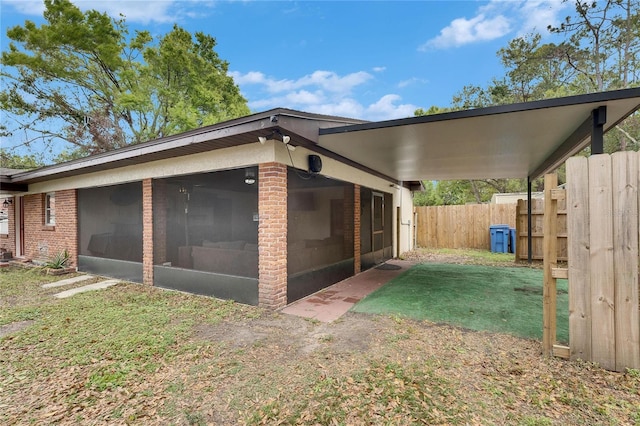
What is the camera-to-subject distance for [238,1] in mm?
10258

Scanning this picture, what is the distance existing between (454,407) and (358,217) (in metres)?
5.16

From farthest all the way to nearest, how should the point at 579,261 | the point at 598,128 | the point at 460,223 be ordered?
the point at 460,223 < the point at 598,128 < the point at 579,261

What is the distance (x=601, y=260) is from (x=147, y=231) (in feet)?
23.7

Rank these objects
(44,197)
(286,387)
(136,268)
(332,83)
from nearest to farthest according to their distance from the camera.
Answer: (286,387)
(136,268)
(44,197)
(332,83)

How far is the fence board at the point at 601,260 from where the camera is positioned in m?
2.76

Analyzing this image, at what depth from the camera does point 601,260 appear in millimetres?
2787

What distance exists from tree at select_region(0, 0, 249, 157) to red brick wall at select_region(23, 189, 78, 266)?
8077 millimetres

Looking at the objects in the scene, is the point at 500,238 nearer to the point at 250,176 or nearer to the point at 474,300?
the point at 474,300

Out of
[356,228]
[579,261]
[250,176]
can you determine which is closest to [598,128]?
[579,261]

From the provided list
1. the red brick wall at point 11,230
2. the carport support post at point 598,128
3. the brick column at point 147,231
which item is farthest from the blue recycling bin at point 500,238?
the red brick wall at point 11,230

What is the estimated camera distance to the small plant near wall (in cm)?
775

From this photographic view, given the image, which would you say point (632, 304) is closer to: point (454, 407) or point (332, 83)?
point (454, 407)

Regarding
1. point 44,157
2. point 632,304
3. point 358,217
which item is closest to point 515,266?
point 358,217

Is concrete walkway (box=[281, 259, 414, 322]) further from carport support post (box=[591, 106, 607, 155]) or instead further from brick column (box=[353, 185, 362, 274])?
carport support post (box=[591, 106, 607, 155])
